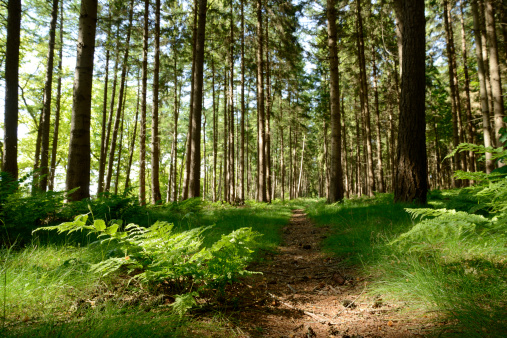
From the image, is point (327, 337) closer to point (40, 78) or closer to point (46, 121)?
point (46, 121)

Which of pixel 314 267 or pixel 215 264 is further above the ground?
pixel 215 264

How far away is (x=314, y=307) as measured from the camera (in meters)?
2.57

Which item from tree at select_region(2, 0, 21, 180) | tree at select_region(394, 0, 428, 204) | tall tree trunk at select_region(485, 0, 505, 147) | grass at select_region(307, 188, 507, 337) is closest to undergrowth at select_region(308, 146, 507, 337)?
grass at select_region(307, 188, 507, 337)

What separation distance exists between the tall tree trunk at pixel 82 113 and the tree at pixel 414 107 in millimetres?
7488

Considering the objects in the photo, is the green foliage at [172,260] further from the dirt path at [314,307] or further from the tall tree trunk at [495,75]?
the tall tree trunk at [495,75]

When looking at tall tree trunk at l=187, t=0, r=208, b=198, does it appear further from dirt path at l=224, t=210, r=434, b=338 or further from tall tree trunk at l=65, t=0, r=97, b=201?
dirt path at l=224, t=210, r=434, b=338

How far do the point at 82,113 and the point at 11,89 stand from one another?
3.03m

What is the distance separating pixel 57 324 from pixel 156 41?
12.6 meters

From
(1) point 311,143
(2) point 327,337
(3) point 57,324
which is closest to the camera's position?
(3) point 57,324

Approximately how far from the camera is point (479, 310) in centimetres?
167

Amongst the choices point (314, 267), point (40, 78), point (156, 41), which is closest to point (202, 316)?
point (314, 267)

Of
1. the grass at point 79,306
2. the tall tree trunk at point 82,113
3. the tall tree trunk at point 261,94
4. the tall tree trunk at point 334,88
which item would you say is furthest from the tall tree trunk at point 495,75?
the tall tree trunk at point 82,113

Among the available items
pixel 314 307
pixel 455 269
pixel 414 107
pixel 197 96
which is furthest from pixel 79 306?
pixel 197 96

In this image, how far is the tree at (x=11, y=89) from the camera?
647 cm
